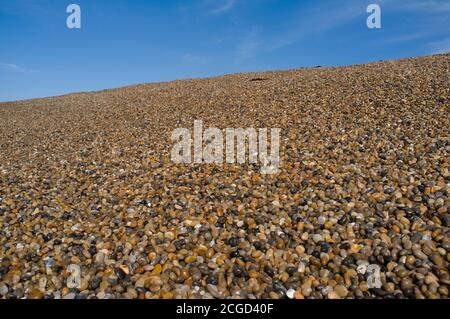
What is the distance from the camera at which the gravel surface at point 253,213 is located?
4395 mm

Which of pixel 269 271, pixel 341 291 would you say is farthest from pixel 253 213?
pixel 341 291

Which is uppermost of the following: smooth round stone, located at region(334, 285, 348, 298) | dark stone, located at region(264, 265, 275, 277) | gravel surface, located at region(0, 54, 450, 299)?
gravel surface, located at region(0, 54, 450, 299)

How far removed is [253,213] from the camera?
588 centimetres

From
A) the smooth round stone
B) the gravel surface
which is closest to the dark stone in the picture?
the gravel surface

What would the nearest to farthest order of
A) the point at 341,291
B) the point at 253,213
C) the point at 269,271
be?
the point at 341,291 → the point at 269,271 → the point at 253,213

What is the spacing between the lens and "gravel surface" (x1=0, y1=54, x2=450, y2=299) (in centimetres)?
439

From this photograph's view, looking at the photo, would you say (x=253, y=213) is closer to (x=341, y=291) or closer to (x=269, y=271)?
(x=269, y=271)

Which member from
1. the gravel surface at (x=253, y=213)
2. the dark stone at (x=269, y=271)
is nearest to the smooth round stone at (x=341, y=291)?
the gravel surface at (x=253, y=213)

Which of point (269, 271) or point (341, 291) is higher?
point (269, 271)

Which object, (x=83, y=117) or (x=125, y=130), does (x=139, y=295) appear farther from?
(x=83, y=117)

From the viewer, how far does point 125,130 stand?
42.8 feet

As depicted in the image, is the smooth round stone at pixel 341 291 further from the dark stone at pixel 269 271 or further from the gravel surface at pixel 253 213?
the dark stone at pixel 269 271

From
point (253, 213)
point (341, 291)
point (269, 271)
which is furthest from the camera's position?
point (253, 213)

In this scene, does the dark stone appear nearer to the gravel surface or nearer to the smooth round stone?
the gravel surface
